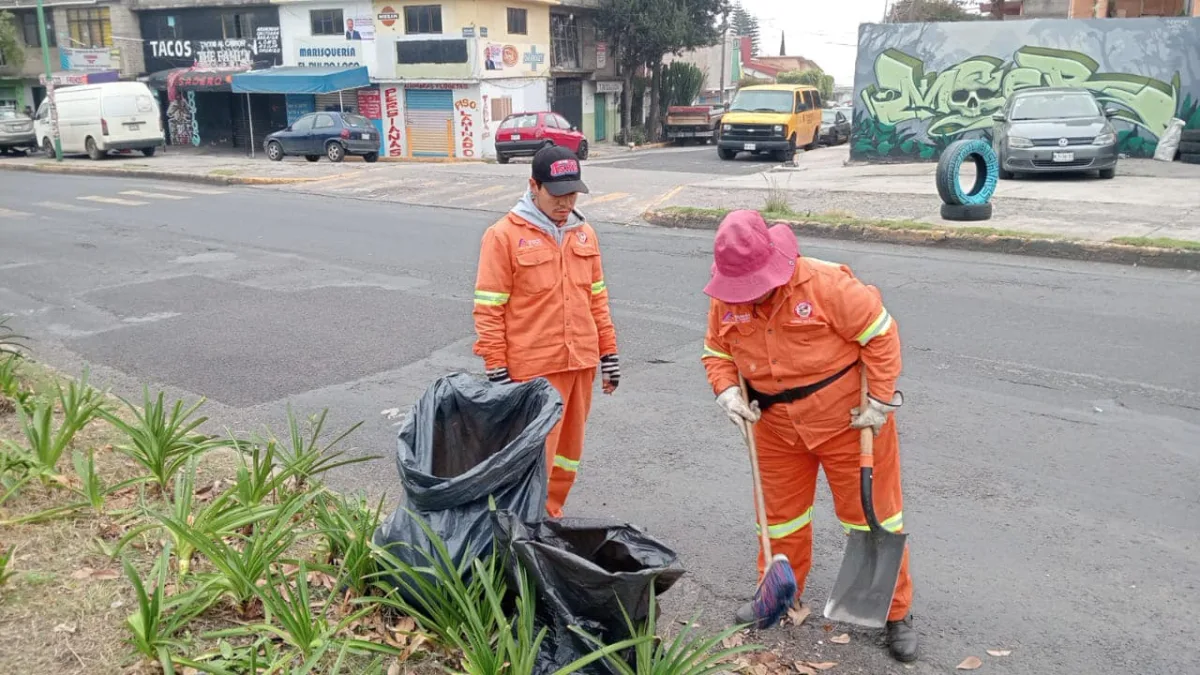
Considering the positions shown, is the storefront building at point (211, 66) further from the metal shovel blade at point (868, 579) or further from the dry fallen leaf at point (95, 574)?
the metal shovel blade at point (868, 579)

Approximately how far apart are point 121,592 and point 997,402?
4964 millimetres

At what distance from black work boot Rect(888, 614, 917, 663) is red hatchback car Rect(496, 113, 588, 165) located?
2577cm

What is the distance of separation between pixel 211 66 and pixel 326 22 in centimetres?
583

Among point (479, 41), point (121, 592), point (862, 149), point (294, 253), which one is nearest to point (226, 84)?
point (479, 41)

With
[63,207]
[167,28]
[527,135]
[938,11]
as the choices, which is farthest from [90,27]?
[938,11]

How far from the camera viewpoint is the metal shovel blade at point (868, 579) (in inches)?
141

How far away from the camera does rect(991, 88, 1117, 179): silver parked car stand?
52.5 ft

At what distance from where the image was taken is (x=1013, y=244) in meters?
11.0

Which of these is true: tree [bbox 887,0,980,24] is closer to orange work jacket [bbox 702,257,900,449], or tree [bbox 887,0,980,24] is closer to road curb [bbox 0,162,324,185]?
road curb [bbox 0,162,324,185]

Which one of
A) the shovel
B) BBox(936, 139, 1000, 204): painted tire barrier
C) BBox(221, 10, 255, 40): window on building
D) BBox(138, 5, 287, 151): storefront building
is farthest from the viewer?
BBox(221, 10, 255, 40): window on building

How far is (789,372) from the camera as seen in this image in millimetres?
3598

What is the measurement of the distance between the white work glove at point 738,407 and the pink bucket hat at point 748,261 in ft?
1.35

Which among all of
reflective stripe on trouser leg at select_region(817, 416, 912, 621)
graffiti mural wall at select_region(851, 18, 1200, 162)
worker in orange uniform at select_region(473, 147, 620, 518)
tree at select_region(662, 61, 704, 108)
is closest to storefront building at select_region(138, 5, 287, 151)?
tree at select_region(662, 61, 704, 108)

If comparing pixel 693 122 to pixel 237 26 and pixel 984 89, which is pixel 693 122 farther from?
pixel 984 89
